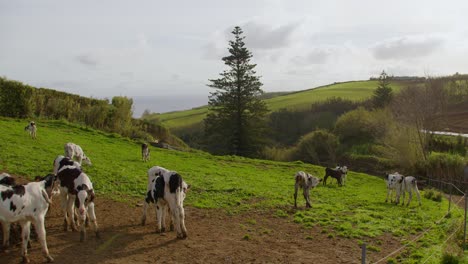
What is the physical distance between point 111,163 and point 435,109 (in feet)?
103

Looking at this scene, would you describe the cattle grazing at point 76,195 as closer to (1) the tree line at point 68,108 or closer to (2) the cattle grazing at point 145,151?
(2) the cattle grazing at point 145,151

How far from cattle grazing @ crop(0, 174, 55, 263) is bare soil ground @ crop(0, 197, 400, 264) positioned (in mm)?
545

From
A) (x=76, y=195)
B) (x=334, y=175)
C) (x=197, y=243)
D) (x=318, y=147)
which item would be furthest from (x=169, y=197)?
(x=318, y=147)

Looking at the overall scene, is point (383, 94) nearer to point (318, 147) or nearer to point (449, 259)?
point (318, 147)

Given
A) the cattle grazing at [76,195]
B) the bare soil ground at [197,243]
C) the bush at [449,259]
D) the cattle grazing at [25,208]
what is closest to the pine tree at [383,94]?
the bare soil ground at [197,243]

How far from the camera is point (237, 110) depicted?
1882 inches

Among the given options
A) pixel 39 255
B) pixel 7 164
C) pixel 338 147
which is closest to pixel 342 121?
pixel 338 147

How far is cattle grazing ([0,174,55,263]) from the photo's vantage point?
9.23 metres

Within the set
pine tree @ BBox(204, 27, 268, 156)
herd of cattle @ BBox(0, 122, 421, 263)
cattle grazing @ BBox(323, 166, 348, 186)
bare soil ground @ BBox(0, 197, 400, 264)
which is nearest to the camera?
herd of cattle @ BBox(0, 122, 421, 263)

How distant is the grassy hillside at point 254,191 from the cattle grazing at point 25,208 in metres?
5.99

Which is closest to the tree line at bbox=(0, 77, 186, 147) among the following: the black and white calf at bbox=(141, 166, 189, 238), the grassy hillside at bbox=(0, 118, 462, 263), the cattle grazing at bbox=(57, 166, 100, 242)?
the grassy hillside at bbox=(0, 118, 462, 263)

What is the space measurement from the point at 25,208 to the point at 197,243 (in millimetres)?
4586

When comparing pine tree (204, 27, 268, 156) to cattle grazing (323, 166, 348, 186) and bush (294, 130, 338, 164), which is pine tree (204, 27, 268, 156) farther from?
cattle grazing (323, 166, 348, 186)

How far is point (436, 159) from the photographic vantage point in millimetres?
35125
